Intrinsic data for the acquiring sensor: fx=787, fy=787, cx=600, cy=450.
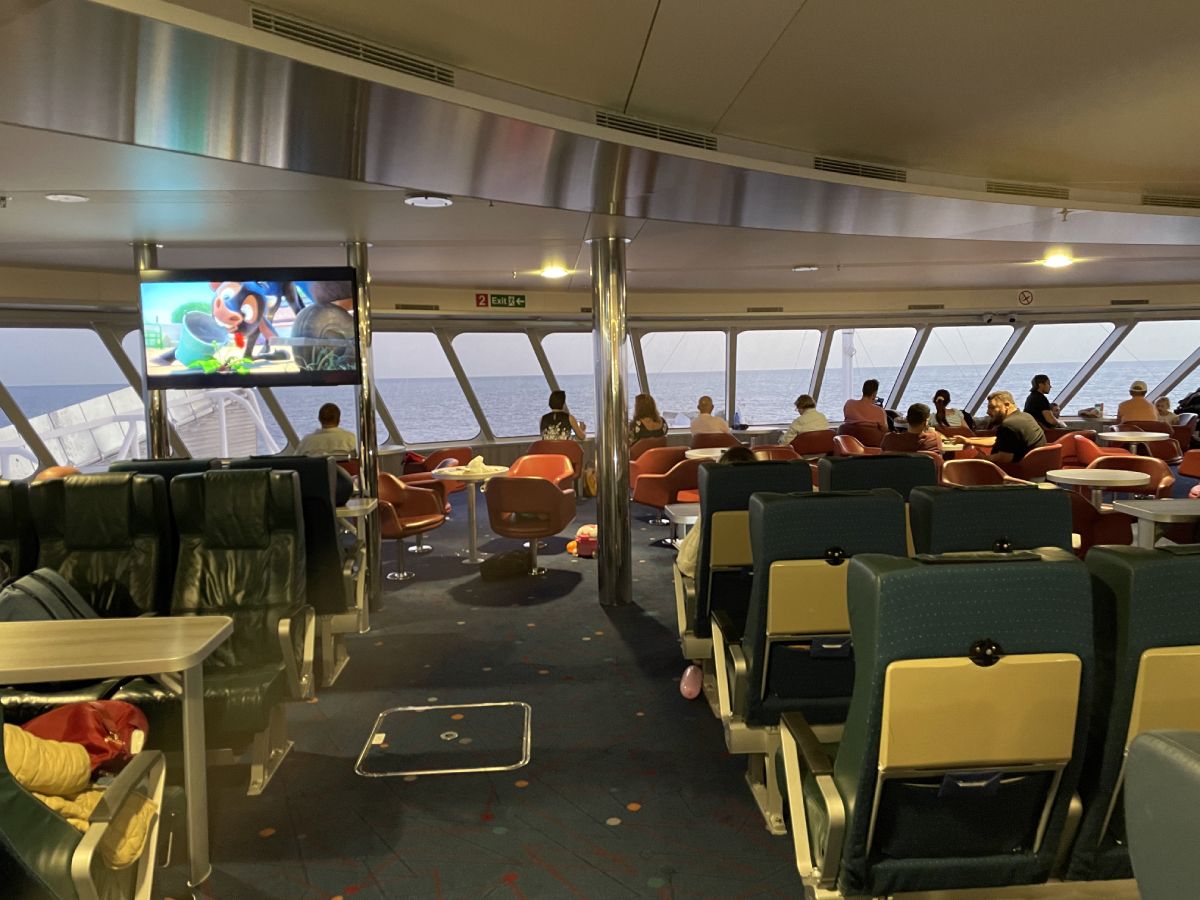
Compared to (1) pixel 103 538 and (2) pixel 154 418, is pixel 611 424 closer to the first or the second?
(1) pixel 103 538

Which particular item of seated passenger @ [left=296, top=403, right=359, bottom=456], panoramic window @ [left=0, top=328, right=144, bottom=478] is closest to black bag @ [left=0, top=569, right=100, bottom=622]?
seated passenger @ [left=296, top=403, right=359, bottom=456]

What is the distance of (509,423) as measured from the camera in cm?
4728

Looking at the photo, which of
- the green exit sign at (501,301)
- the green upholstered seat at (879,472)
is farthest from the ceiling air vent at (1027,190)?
the green exit sign at (501,301)

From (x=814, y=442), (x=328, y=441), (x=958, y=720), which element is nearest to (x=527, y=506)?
(x=328, y=441)

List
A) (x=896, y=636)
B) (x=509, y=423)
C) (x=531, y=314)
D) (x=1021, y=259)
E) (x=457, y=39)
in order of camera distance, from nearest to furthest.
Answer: (x=896, y=636) < (x=457, y=39) < (x=1021, y=259) < (x=531, y=314) < (x=509, y=423)

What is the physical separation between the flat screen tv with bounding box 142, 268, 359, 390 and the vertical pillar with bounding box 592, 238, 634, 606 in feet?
6.17

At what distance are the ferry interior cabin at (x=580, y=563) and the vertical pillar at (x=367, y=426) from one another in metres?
0.04

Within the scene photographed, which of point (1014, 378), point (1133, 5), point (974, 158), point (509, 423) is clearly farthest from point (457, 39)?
point (1014, 378)

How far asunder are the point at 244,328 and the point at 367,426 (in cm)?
116

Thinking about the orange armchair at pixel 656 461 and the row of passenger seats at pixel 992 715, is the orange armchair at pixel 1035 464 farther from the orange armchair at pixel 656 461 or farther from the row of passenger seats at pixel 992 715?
the row of passenger seats at pixel 992 715

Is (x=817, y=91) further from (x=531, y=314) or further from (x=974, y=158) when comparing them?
(x=531, y=314)

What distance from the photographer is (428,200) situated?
4.92 meters

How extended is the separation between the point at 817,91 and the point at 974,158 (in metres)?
1.74

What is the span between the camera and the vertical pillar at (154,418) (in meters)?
6.32
